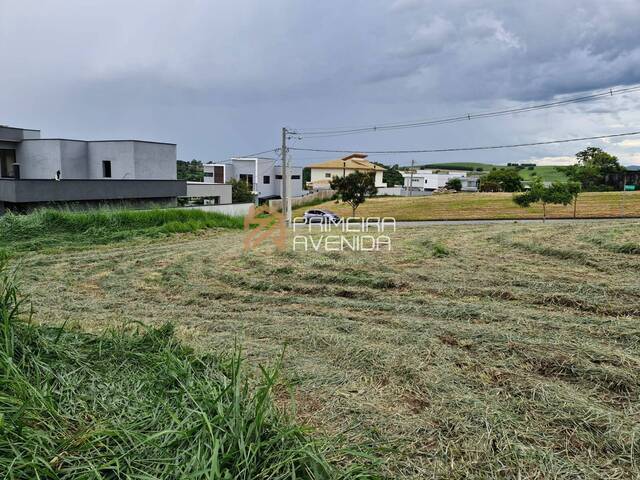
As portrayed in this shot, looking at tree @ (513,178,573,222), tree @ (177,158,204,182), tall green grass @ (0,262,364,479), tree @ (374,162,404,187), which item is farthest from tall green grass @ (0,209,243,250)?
tree @ (374,162,404,187)

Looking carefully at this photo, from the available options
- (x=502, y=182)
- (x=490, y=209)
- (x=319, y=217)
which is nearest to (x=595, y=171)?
(x=502, y=182)

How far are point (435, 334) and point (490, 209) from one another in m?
24.5

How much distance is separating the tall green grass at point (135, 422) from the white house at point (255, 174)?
38.8 meters

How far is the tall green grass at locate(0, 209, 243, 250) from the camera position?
10.9 m

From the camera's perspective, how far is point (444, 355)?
3.06 meters

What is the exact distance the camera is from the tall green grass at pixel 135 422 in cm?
155

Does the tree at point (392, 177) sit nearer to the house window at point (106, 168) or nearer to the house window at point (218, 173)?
the house window at point (218, 173)

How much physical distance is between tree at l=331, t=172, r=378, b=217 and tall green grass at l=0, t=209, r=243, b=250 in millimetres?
10392

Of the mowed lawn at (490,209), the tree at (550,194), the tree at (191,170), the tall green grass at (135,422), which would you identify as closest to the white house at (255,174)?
the tree at (191,170)

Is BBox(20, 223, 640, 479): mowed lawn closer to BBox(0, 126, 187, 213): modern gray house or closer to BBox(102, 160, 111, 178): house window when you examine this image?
BBox(0, 126, 187, 213): modern gray house

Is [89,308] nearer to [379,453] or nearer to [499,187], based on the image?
[379,453]

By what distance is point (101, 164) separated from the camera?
22.2m

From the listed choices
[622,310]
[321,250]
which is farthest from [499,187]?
[622,310]

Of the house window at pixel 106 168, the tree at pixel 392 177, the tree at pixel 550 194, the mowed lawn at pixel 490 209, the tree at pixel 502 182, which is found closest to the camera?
the tree at pixel 550 194
